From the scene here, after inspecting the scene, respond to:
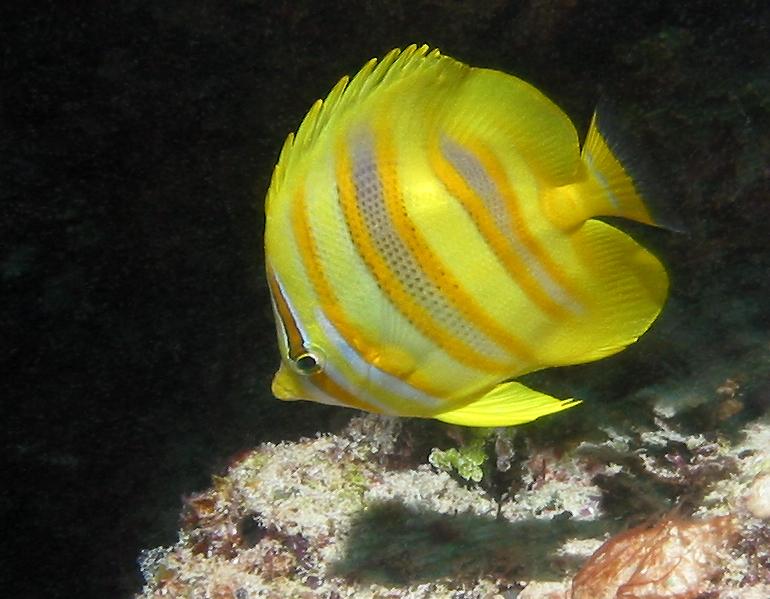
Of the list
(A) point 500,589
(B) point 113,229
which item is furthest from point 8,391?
(A) point 500,589

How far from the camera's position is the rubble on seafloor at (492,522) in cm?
245

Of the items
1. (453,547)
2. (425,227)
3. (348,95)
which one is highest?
(348,95)

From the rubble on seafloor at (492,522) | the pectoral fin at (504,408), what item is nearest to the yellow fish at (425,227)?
the pectoral fin at (504,408)

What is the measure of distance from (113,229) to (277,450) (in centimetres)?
138

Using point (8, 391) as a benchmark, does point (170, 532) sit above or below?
below

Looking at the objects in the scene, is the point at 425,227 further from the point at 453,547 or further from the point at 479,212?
the point at 453,547

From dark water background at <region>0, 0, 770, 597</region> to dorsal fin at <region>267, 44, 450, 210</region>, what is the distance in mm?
577

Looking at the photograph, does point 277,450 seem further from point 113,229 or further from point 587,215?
point 587,215

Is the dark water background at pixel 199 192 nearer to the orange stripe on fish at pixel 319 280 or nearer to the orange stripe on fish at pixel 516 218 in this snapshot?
the orange stripe on fish at pixel 516 218

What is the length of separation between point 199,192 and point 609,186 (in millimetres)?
2312

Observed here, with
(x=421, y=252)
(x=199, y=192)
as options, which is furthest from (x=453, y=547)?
(x=199, y=192)

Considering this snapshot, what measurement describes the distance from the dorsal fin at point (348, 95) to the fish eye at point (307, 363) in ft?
1.16

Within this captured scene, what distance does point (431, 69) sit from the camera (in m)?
1.56

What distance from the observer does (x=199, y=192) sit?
3377mm
